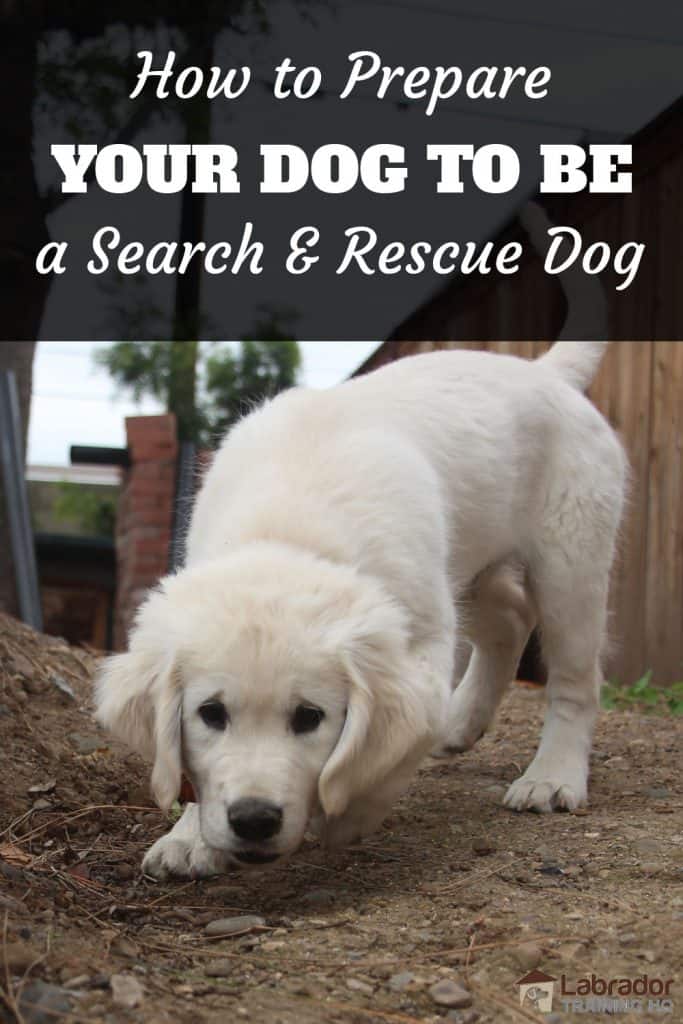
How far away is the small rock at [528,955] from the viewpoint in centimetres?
226

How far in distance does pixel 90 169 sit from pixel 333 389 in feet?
15.5

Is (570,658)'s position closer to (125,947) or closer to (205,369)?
(125,947)

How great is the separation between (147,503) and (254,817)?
25.0ft

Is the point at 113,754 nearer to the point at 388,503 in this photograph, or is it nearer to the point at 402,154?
the point at 388,503

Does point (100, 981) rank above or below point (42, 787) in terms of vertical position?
below

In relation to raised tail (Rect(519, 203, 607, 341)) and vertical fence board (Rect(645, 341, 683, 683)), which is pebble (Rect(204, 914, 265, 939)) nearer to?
raised tail (Rect(519, 203, 607, 341))

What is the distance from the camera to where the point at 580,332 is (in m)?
4.83

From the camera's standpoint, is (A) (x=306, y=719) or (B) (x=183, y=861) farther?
(B) (x=183, y=861)

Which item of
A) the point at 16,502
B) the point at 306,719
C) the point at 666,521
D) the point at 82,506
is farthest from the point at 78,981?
the point at 82,506

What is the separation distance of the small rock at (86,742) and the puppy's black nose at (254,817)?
1616 mm

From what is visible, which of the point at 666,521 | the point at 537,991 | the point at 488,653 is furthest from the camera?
the point at 666,521

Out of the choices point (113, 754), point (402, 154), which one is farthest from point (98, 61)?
point (113, 754)

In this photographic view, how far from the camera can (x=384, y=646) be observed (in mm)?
2801

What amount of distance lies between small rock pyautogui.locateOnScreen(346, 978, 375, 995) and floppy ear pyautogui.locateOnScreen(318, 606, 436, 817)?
19.0 inches
